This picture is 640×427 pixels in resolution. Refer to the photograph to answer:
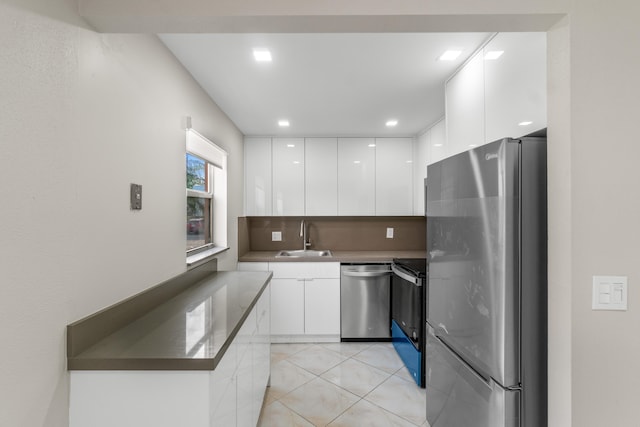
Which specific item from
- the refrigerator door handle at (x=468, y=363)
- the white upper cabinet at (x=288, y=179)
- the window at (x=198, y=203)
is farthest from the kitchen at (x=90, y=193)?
the white upper cabinet at (x=288, y=179)

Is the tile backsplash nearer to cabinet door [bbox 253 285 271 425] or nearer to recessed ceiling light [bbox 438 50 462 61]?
cabinet door [bbox 253 285 271 425]

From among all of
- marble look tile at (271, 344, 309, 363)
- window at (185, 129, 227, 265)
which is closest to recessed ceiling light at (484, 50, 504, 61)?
window at (185, 129, 227, 265)

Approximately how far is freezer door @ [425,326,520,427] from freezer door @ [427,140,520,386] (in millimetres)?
57

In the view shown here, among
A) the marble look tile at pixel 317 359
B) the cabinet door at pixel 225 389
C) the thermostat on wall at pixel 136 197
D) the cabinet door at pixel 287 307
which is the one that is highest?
the thermostat on wall at pixel 136 197

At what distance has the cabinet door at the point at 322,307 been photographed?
3441 mm

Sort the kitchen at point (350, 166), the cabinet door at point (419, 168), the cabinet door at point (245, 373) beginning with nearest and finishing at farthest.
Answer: the cabinet door at point (245, 373), the kitchen at point (350, 166), the cabinet door at point (419, 168)

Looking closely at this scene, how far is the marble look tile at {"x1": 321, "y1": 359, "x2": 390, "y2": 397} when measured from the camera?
252 centimetres

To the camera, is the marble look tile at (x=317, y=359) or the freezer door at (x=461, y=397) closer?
the freezer door at (x=461, y=397)

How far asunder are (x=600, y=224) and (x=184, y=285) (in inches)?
84.3

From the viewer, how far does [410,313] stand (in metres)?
2.72

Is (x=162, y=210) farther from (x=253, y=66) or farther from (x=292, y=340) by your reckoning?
(x=292, y=340)

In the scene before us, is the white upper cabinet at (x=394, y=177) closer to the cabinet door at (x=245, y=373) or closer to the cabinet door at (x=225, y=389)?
the cabinet door at (x=245, y=373)

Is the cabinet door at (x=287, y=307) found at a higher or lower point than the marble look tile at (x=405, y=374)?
higher

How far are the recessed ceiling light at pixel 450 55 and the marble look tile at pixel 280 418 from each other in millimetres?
2508
